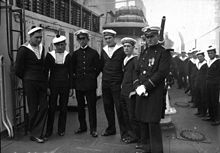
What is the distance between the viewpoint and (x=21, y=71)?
4.12 metres

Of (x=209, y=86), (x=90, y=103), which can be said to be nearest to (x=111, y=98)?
(x=90, y=103)

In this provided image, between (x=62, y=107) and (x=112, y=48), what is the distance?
144 centimetres

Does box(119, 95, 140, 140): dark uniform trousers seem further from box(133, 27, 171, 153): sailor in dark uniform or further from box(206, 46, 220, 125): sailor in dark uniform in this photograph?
box(206, 46, 220, 125): sailor in dark uniform

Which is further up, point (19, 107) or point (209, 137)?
point (19, 107)

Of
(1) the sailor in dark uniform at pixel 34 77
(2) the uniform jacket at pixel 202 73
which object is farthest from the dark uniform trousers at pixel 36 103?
(2) the uniform jacket at pixel 202 73

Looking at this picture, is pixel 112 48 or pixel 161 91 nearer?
pixel 161 91

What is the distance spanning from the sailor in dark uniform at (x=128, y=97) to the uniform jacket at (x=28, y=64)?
145 centimetres

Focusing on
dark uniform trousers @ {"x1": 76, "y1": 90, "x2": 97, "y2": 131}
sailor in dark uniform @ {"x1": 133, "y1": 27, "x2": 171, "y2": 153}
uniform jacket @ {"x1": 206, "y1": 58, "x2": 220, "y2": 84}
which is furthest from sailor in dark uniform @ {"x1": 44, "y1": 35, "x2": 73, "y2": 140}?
uniform jacket @ {"x1": 206, "y1": 58, "x2": 220, "y2": 84}

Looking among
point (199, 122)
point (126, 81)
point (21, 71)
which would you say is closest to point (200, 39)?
point (199, 122)

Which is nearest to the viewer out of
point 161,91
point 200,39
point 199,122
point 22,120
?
point 161,91

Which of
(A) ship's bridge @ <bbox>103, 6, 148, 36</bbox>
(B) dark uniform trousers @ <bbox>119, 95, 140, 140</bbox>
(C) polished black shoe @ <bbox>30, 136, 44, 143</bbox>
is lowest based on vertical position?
(C) polished black shoe @ <bbox>30, 136, 44, 143</bbox>

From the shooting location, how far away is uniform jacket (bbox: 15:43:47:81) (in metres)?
4.08

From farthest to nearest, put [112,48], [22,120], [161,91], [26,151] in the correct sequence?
[22,120] < [112,48] < [26,151] < [161,91]

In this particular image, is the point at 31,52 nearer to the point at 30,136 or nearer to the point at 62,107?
the point at 62,107
